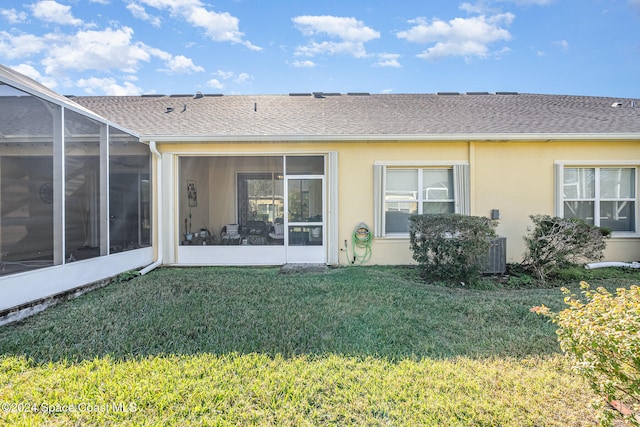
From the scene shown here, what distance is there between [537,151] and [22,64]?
45.9ft

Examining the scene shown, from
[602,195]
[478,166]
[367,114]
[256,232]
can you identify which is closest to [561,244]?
[478,166]

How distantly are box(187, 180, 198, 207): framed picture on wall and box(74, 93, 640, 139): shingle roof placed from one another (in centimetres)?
151

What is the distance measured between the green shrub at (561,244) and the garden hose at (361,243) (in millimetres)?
3361

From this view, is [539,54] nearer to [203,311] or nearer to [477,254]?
[477,254]

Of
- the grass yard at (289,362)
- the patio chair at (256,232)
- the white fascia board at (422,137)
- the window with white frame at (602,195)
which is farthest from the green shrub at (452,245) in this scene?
the patio chair at (256,232)

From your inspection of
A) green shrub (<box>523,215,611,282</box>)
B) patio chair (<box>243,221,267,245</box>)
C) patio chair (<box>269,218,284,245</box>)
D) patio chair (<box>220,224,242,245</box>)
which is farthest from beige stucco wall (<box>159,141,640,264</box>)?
patio chair (<box>220,224,242,245</box>)

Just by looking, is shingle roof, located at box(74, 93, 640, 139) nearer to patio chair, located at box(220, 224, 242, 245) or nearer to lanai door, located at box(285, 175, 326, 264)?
lanai door, located at box(285, 175, 326, 264)

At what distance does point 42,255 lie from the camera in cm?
464

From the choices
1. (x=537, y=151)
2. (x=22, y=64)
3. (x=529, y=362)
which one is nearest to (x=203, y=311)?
(x=529, y=362)

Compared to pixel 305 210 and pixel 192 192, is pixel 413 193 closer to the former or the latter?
pixel 305 210

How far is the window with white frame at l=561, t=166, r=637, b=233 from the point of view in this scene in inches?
292

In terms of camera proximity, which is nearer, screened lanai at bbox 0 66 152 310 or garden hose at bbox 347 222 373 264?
screened lanai at bbox 0 66 152 310

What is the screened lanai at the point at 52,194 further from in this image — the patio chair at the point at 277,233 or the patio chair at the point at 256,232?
the patio chair at the point at 277,233

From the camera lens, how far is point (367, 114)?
892cm
